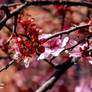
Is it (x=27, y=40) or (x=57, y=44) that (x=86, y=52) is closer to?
(x=57, y=44)

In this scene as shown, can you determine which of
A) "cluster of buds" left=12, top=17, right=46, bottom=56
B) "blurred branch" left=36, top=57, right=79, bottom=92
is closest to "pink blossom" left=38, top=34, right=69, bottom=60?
"cluster of buds" left=12, top=17, right=46, bottom=56

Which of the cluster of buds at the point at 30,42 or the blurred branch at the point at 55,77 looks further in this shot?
the blurred branch at the point at 55,77

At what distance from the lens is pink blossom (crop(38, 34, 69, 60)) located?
1678 millimetres

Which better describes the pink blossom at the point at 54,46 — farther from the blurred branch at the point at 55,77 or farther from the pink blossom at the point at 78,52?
the blurred branch at the point at 55,77

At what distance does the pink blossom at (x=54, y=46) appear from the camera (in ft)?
5.51

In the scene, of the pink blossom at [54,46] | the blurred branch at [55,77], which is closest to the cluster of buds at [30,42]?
the pink blossom at [54,46]

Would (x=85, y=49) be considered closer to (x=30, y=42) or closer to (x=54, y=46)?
(x=54, y=46)

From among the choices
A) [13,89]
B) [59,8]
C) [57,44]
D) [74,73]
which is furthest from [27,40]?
[13,89]

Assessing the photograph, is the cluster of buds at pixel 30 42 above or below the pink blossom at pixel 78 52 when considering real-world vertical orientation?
above

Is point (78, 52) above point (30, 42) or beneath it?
beneath

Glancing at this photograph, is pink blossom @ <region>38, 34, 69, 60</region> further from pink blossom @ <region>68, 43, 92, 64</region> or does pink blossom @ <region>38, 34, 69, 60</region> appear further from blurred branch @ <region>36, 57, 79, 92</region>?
blurred branch @ <region>36, 57, 79, 92</region>

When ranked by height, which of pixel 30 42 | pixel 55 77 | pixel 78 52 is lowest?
pixel 55 77

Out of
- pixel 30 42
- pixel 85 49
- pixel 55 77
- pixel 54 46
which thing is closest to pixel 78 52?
pixel 85 49

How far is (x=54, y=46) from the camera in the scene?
5.87ft
